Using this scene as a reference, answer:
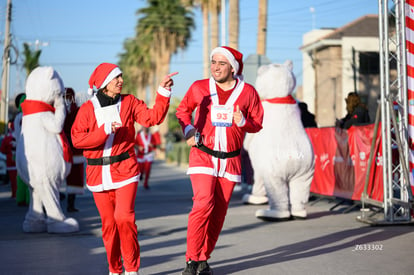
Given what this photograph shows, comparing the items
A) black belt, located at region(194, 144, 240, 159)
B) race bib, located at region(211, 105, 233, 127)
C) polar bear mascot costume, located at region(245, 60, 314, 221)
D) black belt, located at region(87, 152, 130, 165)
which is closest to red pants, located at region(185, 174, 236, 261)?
black belt, located at region(194, 144, 240, 159)

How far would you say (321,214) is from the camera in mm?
11094

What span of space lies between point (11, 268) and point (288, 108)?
16.3 ft

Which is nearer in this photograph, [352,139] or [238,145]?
[238,145]

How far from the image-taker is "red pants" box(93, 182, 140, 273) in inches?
224

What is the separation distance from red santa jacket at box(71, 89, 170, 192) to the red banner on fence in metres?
Answer: 4.92

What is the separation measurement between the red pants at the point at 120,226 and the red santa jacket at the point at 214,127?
0.69 m

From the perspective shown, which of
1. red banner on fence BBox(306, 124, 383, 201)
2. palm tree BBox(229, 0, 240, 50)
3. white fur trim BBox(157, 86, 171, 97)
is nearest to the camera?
white fur trim BBox(157, 86, 171, 97)

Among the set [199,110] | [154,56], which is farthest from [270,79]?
[154,56]

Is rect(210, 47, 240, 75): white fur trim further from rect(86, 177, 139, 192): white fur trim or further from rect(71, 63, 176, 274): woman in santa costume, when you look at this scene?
rect(86, 177, 139, 192): white fur trim

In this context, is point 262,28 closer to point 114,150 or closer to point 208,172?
point 208,172

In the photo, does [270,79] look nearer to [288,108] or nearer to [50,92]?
[288,108]

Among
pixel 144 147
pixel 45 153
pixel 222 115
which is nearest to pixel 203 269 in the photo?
pixel 222 115

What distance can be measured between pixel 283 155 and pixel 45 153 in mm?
3305

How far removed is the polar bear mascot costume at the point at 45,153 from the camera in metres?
9.14
